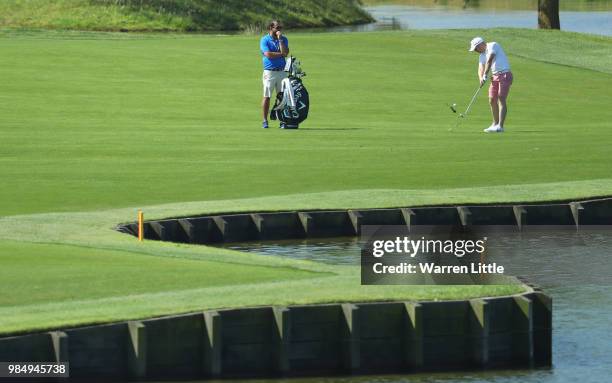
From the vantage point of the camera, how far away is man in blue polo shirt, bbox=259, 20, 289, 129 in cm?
3291

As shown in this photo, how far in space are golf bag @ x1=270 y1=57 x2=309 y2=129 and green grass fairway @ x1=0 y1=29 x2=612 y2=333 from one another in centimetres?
53

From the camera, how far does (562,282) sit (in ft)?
64.9

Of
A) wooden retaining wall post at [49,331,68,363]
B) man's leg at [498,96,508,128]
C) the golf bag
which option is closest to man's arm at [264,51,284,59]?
the golf bag

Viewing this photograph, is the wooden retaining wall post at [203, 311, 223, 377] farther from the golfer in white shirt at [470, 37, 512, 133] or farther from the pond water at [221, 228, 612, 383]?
the golfer in white shirt at [470, 37, 512, 133]

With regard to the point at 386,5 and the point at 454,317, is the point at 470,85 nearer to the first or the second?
the point at 454,317

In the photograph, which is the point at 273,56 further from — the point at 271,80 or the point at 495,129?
the point at 495,129

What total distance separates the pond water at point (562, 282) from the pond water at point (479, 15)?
188 ft

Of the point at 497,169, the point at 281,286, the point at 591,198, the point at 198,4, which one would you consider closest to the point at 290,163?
the point at 497,169

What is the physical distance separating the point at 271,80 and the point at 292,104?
0.87 meters

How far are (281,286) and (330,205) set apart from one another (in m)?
7.36

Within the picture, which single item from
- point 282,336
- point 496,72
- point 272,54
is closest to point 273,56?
point 272,54

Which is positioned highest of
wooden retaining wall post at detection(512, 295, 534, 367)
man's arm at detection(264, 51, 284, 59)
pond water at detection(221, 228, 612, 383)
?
man's arm at detection(264, 51, 284, 59)

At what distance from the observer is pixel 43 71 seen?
4309 cm

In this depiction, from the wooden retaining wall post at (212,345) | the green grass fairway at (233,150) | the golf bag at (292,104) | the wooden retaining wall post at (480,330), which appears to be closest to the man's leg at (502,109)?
the green grass fairway at (233,150)
